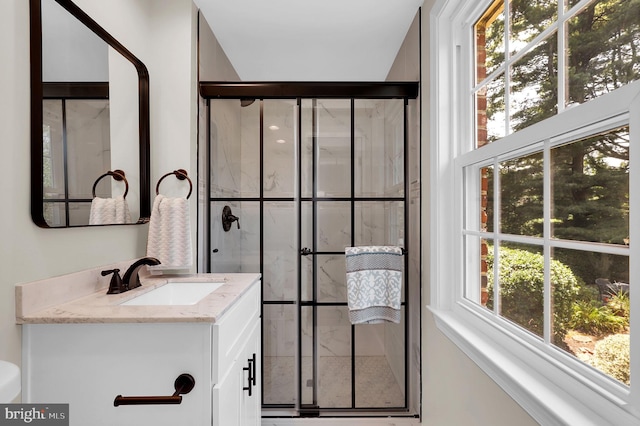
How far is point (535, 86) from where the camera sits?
109 centimetres

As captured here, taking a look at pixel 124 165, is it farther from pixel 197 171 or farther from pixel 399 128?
pixel 399 128

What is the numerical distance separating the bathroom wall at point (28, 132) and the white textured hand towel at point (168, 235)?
0.10 metres

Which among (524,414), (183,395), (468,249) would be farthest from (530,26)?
(183,395)

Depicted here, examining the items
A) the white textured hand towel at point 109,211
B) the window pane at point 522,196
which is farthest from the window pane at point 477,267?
the white textured hand towel at point 109,211

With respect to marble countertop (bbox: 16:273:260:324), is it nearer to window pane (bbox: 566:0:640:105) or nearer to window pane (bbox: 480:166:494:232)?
window pane (bbox: 480:166:494:232)

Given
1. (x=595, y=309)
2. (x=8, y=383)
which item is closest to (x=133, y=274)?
(x=8, y=383)

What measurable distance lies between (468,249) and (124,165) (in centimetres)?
165

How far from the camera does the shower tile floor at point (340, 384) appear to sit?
207 centimetres

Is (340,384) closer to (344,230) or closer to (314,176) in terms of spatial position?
(344,230)

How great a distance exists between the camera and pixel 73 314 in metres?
1.06

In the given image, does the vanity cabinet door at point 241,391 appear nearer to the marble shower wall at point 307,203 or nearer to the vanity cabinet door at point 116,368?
the vanity cabinet door at point 116,368

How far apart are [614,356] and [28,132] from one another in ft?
5.65

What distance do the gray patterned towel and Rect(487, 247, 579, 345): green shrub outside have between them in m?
0.66

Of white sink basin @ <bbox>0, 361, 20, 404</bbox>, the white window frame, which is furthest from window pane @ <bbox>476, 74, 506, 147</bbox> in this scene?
white sink basin @ <bbox>0, 361, 20, 404</bbox>
